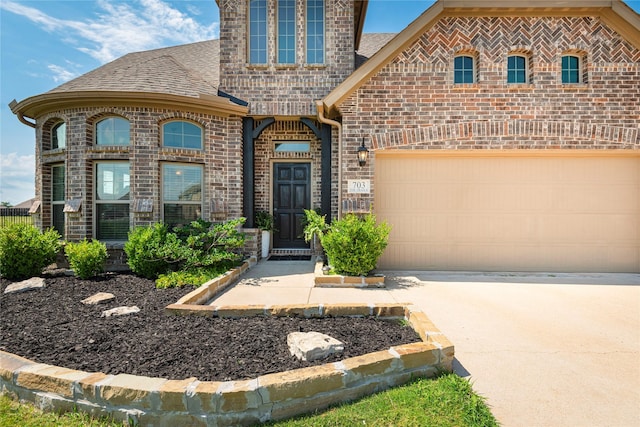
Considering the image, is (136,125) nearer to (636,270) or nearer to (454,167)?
(454,167)

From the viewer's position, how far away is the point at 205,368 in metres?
2.36

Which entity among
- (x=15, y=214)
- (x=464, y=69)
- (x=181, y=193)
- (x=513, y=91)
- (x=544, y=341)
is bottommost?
(x=544, y=341)

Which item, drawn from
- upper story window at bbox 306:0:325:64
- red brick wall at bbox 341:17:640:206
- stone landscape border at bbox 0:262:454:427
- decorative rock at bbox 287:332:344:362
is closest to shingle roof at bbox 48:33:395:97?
upper story window at bbox 306:0:325:64

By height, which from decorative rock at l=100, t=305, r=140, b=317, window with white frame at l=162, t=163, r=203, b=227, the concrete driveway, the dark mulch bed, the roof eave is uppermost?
the roof eave

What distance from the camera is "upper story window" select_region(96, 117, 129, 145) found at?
618 centimetres

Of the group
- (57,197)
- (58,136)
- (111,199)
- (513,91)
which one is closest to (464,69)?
(513,91)

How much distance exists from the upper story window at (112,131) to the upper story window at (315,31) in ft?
13.6

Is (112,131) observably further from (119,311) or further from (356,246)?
(356,246)

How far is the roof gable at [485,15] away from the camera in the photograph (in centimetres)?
570

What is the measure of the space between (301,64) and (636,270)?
26.8ft

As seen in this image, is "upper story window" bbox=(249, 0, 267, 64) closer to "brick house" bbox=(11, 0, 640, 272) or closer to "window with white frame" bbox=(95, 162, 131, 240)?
"brick house" bbox=(11, 0, 640, 272)

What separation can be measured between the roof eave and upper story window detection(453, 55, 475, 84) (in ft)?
14.7

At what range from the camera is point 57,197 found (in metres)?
6.63

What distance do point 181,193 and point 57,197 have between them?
275 cm
